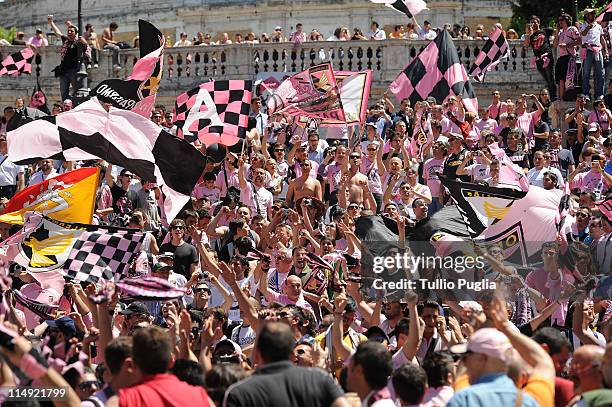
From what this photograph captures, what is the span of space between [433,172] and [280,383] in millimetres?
12962

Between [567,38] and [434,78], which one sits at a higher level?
[567,38]

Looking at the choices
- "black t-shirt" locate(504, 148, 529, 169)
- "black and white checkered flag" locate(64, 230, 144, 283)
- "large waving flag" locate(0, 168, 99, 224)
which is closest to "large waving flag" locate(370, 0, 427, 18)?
"black t-shirt" locate(504, 148, 529, 169)

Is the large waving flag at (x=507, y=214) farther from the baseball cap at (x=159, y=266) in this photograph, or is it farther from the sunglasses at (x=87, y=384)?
the sunglasses at (x=87, y=384)

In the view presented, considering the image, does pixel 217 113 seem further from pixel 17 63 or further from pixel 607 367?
pixel 607 367

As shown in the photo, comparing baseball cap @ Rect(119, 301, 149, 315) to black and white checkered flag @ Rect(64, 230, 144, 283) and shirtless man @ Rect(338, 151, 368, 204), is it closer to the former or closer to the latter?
black and white checkered flag @ Rect(64, 230, 144, 283)

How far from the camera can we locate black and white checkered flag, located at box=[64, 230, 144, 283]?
47.2 ft

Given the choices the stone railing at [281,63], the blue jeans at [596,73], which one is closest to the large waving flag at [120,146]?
the blue jeans at [596,73]

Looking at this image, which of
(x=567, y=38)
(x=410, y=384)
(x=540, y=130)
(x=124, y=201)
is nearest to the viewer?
(x=410, y=384)

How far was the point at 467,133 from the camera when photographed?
78.6 feet

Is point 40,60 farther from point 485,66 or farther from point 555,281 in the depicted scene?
point 555,281

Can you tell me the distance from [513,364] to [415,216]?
9.88 metres

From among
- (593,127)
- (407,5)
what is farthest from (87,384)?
(407,5)

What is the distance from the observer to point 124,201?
20922 millimetres

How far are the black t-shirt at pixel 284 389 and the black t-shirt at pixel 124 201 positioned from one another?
12.3 metres
